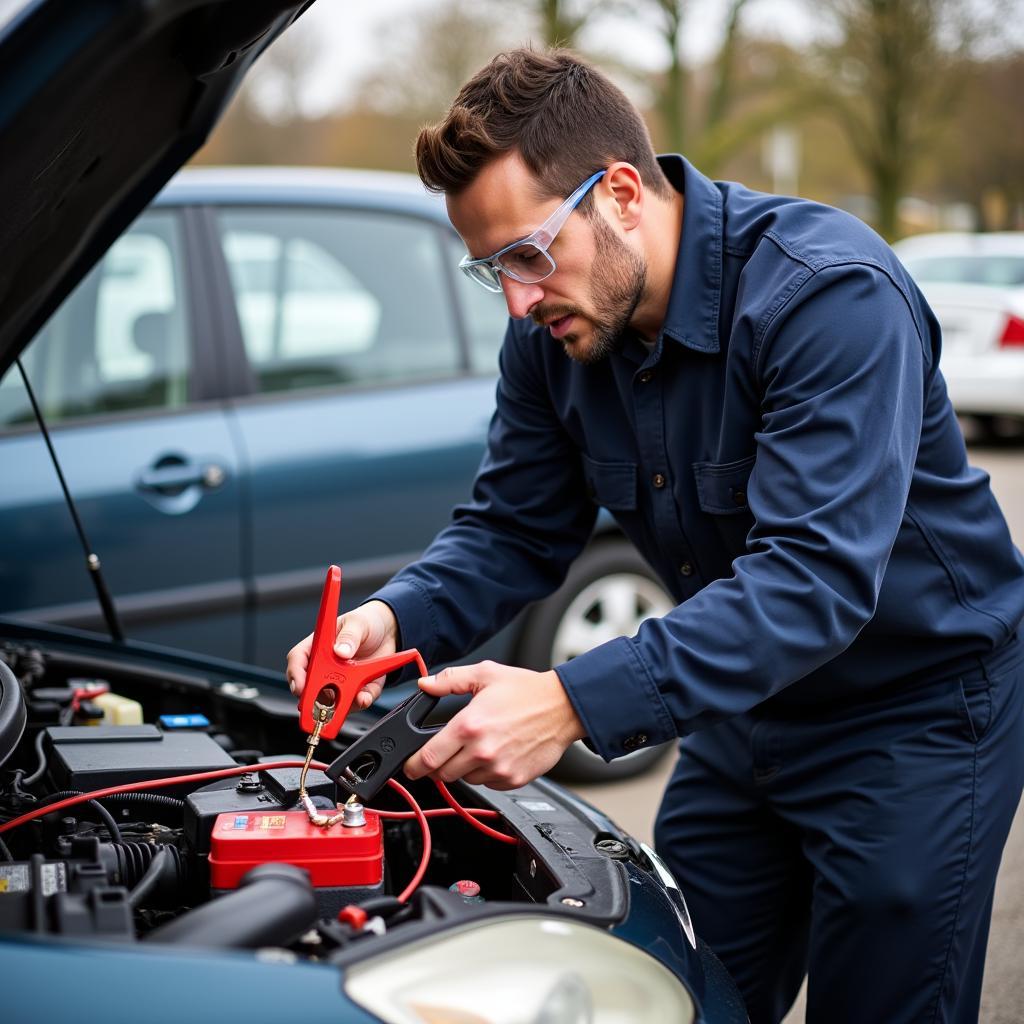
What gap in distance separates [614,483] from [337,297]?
206 centimetres

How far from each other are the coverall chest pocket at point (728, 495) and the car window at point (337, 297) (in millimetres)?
2104

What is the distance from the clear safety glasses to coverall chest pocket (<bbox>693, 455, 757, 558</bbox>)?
39 cm

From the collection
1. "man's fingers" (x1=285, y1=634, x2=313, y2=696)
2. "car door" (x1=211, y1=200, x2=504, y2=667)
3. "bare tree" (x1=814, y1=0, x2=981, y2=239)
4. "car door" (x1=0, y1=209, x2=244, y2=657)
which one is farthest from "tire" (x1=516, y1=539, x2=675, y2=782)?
"bare tree" (x1=814, y1=0, x2=981, y2=239)

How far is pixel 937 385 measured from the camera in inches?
Result: 77.9

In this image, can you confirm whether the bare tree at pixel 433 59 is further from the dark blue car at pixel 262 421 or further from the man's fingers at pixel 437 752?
the man's fingers at pixel 437 752

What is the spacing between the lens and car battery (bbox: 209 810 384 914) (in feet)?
5.35

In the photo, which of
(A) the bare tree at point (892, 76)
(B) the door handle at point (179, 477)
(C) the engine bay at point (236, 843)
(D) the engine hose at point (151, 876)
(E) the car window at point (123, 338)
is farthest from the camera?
(A) the bare tree at point (892, 76)

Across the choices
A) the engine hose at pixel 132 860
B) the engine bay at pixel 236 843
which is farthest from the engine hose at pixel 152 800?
the engine hose at pixel 132 860

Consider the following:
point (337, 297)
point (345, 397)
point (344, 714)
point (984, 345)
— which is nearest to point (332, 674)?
point (344, 714)

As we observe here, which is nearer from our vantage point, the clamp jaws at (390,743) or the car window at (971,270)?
the clamp jaws at (390,743)

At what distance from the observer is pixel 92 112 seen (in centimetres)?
171

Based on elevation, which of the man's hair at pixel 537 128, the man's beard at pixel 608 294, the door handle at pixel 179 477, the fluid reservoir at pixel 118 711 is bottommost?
the door handle at pixel 179 477

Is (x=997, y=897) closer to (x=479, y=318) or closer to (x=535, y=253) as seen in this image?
(x=479, y=318)

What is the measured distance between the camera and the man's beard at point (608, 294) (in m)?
1.97
